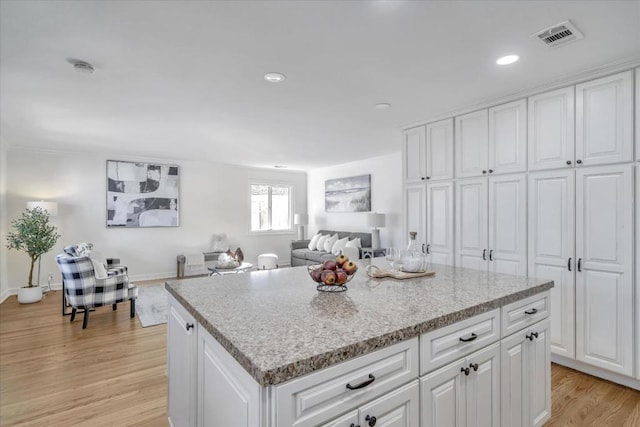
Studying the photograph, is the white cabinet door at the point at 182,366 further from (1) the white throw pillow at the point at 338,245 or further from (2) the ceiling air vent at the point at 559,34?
(1) the white throw pillow at the point at 338,245

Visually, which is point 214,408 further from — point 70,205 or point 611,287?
point 70,205

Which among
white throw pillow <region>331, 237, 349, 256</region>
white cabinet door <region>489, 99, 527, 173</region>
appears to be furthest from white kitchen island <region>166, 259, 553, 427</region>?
white throw pillow <region>331, 237, 349, 256</region>

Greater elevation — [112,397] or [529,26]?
[529,26]

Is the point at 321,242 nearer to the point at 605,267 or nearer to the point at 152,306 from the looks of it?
the point at 152,306

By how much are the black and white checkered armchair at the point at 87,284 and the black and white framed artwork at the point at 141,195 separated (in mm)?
2446

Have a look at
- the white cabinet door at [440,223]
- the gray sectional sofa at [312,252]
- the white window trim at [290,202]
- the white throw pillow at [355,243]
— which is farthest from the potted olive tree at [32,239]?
the white cabinet door at [440,223]

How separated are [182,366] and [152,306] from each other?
3.38 m

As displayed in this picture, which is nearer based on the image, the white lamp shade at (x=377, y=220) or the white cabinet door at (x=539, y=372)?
the white cabinet door at (x=539, y=372)

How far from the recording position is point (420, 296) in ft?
5.10

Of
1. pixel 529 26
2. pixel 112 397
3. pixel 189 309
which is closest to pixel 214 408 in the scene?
pixel 189 309

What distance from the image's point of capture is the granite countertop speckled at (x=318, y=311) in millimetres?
924

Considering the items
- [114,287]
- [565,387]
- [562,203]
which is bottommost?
[565,387]

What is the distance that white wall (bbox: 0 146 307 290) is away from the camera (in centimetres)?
525

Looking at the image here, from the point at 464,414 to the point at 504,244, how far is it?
2.15 metres
